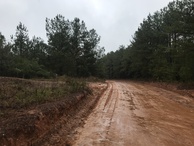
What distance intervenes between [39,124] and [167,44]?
39.7 m

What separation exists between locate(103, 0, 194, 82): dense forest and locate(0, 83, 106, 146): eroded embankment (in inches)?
712

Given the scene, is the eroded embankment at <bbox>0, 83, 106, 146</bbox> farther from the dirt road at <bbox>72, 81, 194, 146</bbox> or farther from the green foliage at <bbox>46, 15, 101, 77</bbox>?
the green foliage at <bbox>46, 15, 101, 77</bbox>

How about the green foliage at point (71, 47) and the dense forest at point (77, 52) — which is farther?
the green foliage at point (71, 47)

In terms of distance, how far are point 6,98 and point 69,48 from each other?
140ft

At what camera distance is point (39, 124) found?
8570 millimetres

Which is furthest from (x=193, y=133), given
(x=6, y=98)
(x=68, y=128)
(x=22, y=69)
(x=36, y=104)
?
(x=22, y=69)

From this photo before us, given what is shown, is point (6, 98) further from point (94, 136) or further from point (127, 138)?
point (127, 138)

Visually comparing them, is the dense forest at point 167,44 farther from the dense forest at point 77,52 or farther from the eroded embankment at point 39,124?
the eroded embankment at point 39,124

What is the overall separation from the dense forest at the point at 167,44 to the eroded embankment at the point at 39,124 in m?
18.1

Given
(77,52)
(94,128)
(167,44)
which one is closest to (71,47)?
(77,52)

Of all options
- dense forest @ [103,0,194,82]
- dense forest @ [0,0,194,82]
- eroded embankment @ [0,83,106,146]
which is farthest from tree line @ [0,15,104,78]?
eroded embankment @ [0,83,106,146]

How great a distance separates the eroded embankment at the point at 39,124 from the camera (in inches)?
277

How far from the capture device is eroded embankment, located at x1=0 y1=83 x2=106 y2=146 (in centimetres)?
704

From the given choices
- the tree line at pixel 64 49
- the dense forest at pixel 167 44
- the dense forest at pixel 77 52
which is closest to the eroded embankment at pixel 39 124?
the dense forest at pixel 167 44
